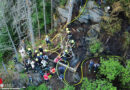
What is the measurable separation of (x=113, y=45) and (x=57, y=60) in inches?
270

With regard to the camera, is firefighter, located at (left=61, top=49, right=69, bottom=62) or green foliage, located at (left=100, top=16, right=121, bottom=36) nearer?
firefighter, located at (left=61, top=49, right=69, bottom=62)

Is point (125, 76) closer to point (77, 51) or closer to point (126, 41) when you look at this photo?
point (126, 41)

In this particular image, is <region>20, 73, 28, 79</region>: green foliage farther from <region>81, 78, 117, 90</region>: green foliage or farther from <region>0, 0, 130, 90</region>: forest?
<region>81, 78, 117, 90</region>: green foliage

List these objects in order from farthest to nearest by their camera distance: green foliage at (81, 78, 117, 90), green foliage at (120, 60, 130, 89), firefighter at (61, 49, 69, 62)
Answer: firefighter at (61, 49, 69, 62)
green foliage at (120, 60, 130, 89)
green foliage at (81, 78, 117, 90)

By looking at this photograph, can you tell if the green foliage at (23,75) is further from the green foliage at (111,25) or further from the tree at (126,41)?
the tree at (126,41)

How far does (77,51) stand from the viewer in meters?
13.0

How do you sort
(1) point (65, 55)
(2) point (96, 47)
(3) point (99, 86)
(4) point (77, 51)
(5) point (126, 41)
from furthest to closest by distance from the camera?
(4) point (77, 51) < (2) point (96, 47) < (5) point (126, 41) < (1) point (65, 55) < (3) point (99, 86)

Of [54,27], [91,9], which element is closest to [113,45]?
[91,9]

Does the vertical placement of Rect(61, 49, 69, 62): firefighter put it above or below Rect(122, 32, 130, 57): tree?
below

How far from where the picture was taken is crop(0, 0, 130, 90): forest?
1105 centimetres

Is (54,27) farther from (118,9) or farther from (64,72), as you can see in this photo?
(118,9)

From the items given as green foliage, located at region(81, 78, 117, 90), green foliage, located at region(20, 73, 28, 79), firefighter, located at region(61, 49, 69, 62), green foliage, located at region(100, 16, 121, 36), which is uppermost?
green foliage, located at region(100, 16, 121, 36)

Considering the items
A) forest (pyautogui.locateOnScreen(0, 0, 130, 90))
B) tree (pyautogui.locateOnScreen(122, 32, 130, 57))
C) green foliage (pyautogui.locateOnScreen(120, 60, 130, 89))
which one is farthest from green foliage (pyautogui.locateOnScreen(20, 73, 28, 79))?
tree (pyautogui.locateOnScreen(122, 32, 130, 57))

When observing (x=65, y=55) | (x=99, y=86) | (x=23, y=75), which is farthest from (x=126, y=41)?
(x=23, y=75)
